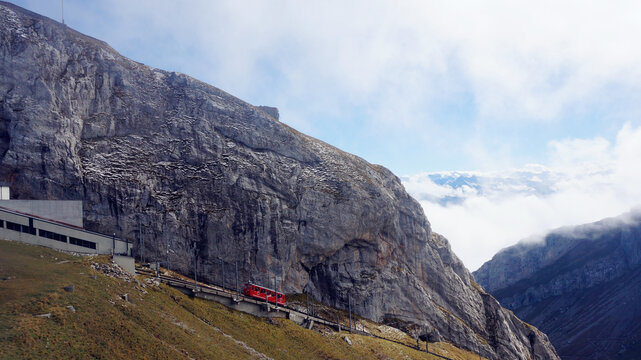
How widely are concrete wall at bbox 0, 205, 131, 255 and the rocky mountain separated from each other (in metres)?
14.0

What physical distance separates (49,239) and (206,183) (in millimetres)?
36377

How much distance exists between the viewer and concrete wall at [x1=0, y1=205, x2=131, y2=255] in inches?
Result: 2228

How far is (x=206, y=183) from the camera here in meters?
93.5

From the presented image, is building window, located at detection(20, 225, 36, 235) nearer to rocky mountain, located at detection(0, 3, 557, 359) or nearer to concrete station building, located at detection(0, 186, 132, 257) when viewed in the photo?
concrete station building, located at detection(0, 186, 132, 257)

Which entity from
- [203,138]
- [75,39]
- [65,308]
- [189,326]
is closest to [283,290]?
[203,138]

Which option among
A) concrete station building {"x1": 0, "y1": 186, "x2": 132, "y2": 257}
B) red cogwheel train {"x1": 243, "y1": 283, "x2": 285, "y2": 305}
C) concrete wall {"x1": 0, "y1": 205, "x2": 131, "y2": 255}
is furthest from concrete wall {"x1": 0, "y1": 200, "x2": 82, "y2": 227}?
red cogwheel train {"x1": 243, "y1": 283, "x2": 285, "y2": 305}

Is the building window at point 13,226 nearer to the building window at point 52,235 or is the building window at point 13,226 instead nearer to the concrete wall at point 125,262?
the building window at point 52,235

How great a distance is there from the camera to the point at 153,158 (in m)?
91.9

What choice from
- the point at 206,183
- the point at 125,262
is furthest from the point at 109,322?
the point at 206,183

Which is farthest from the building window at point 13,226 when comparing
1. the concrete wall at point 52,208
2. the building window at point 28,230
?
the concrete wall at point 52,208

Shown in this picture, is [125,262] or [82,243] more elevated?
[82,243]

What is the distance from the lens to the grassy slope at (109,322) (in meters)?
36.4

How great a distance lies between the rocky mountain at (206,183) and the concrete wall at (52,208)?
26.7 ft

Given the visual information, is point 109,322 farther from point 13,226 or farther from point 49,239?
point 13,226
